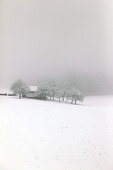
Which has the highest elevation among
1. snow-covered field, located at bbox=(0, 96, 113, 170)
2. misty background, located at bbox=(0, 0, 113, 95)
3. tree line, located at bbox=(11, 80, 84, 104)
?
misty background, located at bbox=(0, 0, 113, 95)

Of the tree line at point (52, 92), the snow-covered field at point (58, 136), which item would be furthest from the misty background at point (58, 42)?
the snow-covered field at point (58, 136)

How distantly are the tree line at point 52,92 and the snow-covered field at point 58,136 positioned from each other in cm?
5

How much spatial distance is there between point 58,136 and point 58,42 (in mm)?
723

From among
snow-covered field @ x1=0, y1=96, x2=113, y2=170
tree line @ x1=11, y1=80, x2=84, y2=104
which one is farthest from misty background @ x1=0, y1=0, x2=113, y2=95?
snow-covered field @ x1=0, y1=96, x2=113, y2=170

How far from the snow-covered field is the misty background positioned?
172 mm

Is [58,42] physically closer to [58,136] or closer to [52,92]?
[52,92]

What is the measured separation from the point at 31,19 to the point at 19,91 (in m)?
0.58

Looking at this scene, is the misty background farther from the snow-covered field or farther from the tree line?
the snow-covered field

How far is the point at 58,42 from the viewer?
2375mm

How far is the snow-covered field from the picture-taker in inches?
86.1

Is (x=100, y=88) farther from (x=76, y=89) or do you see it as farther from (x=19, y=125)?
(x=19, y=125)

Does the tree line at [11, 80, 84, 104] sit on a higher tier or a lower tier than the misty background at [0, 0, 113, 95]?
lower

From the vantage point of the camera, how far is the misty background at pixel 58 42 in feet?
7.45

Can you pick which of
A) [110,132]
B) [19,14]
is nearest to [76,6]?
[19,14]
